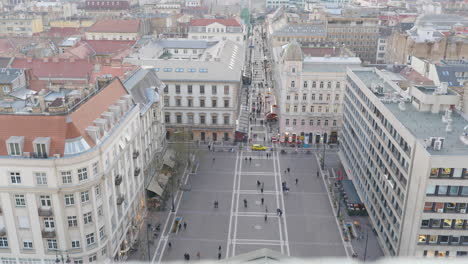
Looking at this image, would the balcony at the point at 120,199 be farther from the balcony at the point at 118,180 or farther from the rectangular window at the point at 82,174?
the rectangular window at the point at 82,174

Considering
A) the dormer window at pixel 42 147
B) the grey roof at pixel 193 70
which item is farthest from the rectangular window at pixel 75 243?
the grey roof at pixel 193 70

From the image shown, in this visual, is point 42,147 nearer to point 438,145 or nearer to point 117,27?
point 438,145

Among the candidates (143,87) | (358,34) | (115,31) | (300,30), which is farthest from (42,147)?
(358,34)

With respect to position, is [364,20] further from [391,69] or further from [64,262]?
[64,262]

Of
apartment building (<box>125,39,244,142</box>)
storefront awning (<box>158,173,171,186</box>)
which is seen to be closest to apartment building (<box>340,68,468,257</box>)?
apartment building (<box>125,39,244,142</box>)

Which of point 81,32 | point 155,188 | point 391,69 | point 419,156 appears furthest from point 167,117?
point 81,32

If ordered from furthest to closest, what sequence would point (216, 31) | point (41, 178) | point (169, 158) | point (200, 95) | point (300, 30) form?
point (216, 31)
point (300, 30)
point (200, 95)
point (169, 158)
point (41, 178)
